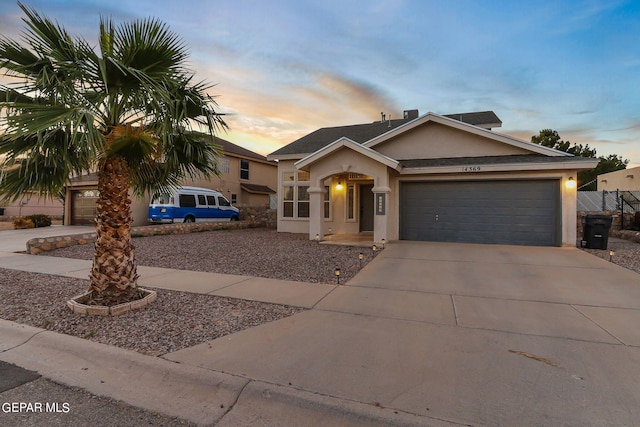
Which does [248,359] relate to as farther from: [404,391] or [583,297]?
[583,297]

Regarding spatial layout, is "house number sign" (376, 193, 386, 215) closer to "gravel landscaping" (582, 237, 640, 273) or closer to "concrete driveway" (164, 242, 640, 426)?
"concrete driveway" (164, 242, 640, 426)

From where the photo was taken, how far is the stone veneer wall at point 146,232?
33.2 ft

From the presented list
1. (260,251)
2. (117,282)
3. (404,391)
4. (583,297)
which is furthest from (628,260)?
(117,282)

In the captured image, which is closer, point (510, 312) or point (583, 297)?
point (510, 312)

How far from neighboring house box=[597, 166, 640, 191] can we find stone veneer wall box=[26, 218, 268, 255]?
30328 millimetres

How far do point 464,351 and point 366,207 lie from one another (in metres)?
12.0

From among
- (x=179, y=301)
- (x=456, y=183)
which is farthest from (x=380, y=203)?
(x=179, y=301)

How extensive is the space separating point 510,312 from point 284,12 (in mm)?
10571

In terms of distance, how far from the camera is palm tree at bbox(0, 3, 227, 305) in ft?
13.3

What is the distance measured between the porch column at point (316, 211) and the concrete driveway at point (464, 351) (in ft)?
20.8

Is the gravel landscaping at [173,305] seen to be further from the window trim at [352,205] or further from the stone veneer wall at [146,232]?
the window trim at [352,205]

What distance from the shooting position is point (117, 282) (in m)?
4.73

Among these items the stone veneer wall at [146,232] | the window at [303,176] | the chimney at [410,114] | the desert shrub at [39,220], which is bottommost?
the stone veneer wall at [146,232]

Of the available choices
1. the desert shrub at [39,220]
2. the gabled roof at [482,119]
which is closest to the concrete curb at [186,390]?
the gabled roof at [482,119]
